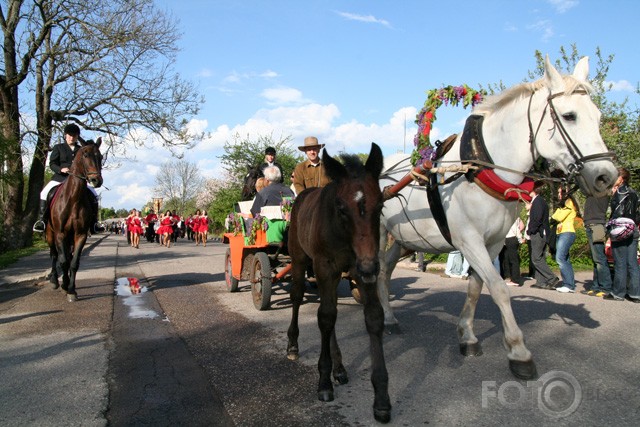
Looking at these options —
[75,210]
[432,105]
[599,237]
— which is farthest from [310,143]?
[599,237]

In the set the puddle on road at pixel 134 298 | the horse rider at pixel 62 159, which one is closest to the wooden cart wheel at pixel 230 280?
the puddle on road at pixel 134 298

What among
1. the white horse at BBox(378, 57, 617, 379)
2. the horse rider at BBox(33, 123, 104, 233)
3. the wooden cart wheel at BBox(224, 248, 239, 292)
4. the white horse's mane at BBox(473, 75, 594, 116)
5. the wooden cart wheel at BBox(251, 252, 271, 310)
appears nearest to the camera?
the white horse at BBox(378, 57, 617, 379)

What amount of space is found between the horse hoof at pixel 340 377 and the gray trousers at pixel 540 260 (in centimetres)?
747

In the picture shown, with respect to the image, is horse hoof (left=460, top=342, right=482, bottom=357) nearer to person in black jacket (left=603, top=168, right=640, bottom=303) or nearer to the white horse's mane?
the white horse's mane

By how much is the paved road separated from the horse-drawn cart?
1.31ft

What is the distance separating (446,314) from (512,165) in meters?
3.03

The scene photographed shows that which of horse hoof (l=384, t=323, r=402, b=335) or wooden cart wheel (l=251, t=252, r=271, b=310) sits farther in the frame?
wooden cart wheel (l=251, t=252, r=271, b=310)

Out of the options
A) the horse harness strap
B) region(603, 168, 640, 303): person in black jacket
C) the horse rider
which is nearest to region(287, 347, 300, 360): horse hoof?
the horse harness strap

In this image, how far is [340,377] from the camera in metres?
4.09

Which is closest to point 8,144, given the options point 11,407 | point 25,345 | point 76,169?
point 76,169

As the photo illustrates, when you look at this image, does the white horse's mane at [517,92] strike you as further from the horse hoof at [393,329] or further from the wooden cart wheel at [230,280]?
the wooden cart wheel at [230,280]

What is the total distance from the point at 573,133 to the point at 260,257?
476cm

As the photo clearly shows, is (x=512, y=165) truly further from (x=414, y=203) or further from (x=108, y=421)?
(x=108, y=421)

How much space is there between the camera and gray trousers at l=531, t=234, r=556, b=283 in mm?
10195
